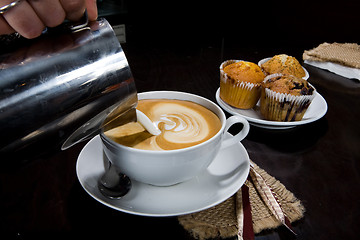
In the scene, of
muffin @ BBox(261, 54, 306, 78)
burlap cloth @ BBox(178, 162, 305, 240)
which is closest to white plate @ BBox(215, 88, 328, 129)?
muffin @ BBox(261, 54, 306, 78)

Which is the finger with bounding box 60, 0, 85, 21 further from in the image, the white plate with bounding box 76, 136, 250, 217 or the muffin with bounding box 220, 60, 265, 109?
the muffin with bounding box 220, 60, 265, 109

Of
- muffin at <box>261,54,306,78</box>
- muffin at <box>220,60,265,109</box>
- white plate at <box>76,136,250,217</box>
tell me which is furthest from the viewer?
muffin at <box>261,54,306,78</box>

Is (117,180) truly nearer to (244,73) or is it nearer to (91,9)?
(91,9)

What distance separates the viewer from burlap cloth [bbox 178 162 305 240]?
0.47 m

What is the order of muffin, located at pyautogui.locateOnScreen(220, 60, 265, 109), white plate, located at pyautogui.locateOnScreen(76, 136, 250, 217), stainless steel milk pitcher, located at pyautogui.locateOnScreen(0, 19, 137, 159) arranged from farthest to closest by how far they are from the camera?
muffin, located at pyautogui.locateOnScreen(220, 60, 265, 109), white plate, located at pyautogui.locateOnScreen(76, 136, 250, 217), stainless steel milk pitcher, located at pyautogui.locateOnScreen(0, 19, 137, 159)

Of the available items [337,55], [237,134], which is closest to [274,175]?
[237,134]

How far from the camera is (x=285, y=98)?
0.83 metres

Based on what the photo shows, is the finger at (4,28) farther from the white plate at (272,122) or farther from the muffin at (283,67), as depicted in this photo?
the muffin at (283,67)

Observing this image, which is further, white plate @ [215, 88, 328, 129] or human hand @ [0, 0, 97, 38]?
white plate @ [215, 88, 328, 129]

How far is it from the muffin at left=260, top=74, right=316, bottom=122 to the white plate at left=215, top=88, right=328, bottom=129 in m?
0.04

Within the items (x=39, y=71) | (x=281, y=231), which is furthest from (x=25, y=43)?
(x=281, y=231)

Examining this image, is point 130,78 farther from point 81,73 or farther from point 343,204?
point 343,204

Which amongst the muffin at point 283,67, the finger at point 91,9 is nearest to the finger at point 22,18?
the finger at point 91,9

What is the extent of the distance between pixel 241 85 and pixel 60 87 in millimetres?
628
